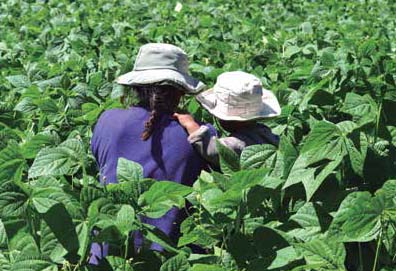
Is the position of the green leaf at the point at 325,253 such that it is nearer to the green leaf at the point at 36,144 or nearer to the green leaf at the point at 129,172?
the green leaf at the point at 129,172

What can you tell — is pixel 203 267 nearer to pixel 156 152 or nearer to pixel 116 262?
pixel 116 262

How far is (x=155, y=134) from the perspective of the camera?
114 inches

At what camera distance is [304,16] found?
8242mm

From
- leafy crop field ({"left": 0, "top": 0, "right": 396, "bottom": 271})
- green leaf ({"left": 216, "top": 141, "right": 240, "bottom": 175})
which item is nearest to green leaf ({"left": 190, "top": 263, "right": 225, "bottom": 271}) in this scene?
leafy crop field ({"left": 0, "top": 0, "right": 396, "bottom": 271})

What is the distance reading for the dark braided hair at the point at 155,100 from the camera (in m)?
2.88

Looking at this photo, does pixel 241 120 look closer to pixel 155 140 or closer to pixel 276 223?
pixel 155 140

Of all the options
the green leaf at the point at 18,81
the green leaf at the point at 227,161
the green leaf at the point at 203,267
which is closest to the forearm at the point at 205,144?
the green leaf at the point at 227,161

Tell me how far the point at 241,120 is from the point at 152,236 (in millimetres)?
890

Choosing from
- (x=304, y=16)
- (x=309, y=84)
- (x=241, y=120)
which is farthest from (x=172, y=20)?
(x=241, y=120)

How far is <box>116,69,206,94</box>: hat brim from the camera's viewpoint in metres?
2.99

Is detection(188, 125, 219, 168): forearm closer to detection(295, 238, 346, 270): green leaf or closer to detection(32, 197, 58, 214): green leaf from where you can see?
detection(295, 238, 346, 270): green leaf

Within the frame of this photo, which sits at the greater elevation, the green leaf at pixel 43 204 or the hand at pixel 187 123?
the green leaf at pixel 43 204

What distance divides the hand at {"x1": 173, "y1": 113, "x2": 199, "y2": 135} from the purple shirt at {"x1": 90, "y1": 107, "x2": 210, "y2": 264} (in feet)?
0.05

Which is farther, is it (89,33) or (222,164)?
(89,33)
